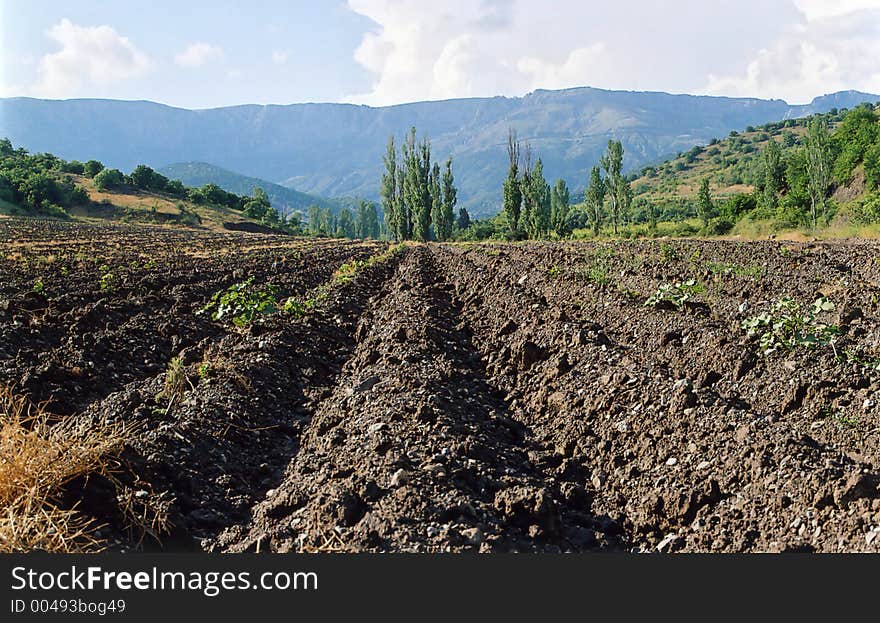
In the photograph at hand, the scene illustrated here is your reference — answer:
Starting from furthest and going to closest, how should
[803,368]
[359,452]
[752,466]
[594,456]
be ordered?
1. [803,368]
2. [594,456]
3. [359,452]
4. [752,466]

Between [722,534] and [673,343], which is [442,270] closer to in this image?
[673,343]

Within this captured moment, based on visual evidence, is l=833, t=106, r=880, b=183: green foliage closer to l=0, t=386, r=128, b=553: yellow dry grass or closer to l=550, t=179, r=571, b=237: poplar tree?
l=550, t=179, r=571, b=237: poplar tree

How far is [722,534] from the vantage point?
4645 millimetres

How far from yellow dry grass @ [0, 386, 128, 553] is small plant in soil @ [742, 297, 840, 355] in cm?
705

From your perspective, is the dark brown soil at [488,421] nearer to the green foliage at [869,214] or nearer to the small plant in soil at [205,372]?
the small plant in soil at [205,372]

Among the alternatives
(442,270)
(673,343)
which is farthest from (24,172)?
(673,343)

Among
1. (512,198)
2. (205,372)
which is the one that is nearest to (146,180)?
(512,198)

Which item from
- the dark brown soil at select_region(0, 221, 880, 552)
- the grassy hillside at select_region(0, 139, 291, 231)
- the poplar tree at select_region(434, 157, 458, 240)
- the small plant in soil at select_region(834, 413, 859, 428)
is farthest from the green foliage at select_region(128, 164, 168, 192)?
the small plant in soil at select_region(834, 413, 859, 428)

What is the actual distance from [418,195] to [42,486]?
6498 cm

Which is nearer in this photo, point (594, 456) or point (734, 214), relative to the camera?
point (594, 456)

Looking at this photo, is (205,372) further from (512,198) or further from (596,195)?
(596,195)

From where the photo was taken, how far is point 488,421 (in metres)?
7.07

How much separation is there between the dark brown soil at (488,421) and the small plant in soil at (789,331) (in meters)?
0.15

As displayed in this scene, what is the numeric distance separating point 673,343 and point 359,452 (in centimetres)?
532
